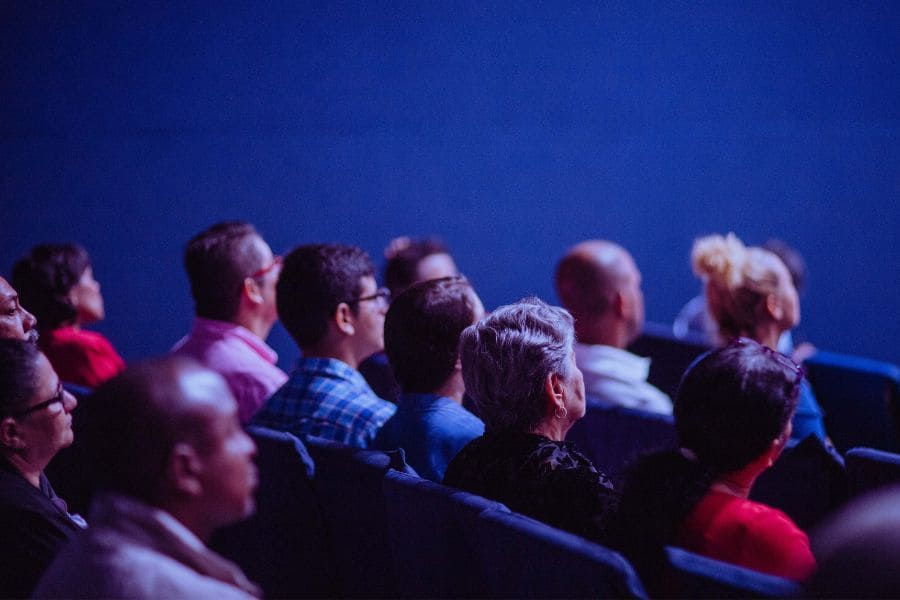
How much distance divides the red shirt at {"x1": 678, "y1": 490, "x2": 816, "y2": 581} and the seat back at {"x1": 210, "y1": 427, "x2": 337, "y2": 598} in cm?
105

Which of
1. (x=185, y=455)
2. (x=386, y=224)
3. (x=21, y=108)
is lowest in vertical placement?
(x=185, y=455)

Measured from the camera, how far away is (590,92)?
21.4 feet

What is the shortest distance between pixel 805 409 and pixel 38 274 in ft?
9.74

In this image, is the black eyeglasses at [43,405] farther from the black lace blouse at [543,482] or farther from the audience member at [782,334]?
the audience member at [782,334]

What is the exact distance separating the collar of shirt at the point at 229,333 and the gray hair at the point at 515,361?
1317mm

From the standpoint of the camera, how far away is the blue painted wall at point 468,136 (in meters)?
5.27

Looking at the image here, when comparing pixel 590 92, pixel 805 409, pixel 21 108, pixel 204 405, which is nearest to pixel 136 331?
pixel 21 108

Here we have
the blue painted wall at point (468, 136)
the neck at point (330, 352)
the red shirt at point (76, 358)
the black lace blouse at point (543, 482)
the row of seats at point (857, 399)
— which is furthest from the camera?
the blue painted wall at point (468, 136)

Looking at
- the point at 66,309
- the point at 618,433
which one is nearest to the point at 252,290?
the point at 66,309

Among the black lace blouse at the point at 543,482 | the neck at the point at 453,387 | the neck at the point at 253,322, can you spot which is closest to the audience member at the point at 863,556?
the black lace blouse at the point at 543,482

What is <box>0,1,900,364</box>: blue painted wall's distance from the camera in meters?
5.27

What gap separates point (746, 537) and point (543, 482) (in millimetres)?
443

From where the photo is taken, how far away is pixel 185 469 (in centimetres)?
154

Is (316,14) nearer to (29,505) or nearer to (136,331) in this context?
(136,331)
